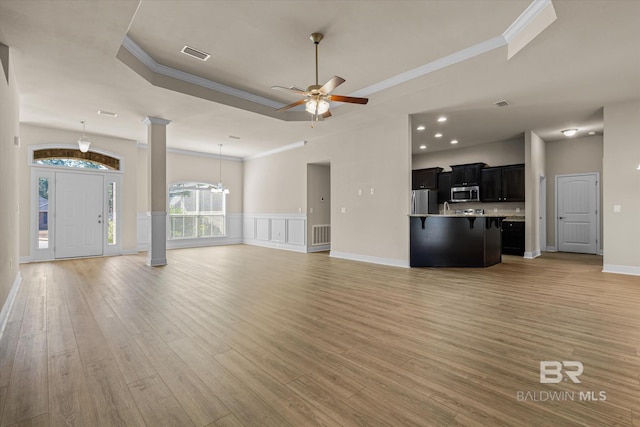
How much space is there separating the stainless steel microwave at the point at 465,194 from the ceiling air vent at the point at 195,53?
7363 millimetres

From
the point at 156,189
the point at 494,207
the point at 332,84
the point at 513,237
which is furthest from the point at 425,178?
the point at 156,189

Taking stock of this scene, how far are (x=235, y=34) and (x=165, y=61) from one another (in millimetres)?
1416

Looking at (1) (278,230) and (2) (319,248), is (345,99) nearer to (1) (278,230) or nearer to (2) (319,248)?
(2) (319,248)

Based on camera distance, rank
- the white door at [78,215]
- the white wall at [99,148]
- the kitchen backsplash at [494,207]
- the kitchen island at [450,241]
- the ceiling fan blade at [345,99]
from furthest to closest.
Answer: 1. the kitchen backsplash at [494,207]
2. the white door at [78,215]
3. the white wall at [99,148]
4. the kitchen island at [450,241]
5. the ceiling fan blade at [345,99]

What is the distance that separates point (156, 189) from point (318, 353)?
5520mm

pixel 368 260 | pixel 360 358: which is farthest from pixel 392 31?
pixel 368 260

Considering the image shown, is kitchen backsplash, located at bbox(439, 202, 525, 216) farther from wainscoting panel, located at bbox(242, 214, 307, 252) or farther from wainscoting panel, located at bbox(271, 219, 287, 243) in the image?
wainscoting panel, located at bbox(271, 219, 287, 243)

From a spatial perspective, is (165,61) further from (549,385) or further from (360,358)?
(549,385)

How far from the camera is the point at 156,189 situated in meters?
6.48

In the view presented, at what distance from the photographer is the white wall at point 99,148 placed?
6859 millimetres

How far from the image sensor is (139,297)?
13.2 feet

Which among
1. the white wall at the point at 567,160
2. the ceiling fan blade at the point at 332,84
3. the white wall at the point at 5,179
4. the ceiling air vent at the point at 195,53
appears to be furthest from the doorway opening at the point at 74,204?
the white wall at the point at 567,160

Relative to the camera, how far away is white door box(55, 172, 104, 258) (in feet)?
23.9

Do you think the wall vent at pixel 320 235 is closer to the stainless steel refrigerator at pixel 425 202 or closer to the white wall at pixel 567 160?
the stainless steel refrigerator at pixel 425 202
